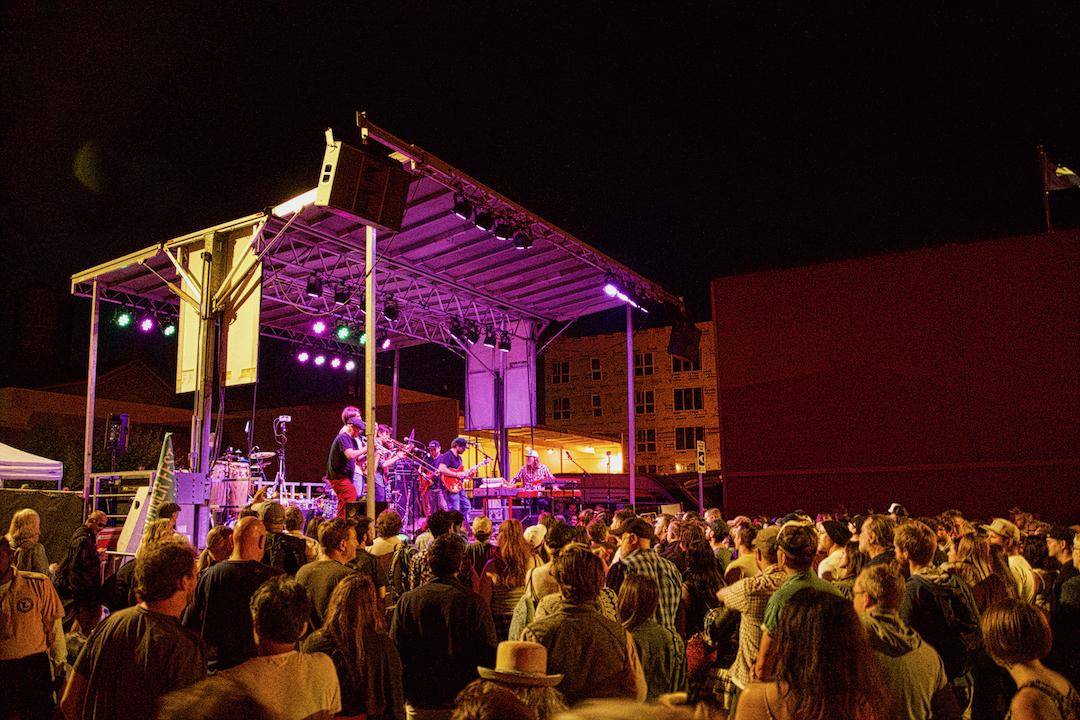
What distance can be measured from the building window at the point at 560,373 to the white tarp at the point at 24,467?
118 feet

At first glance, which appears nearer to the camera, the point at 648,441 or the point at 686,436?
the point at 686,436

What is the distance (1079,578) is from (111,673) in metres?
5.45

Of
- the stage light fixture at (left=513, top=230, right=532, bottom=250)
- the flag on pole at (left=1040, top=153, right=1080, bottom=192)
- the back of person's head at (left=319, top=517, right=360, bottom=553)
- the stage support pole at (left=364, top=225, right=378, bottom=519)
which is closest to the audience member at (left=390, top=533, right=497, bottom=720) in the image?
the back of person's head at (left=319, top=517, right=360, bottom=553)

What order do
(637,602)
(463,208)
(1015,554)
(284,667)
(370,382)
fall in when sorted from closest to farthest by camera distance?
(284,667), (637,602), (1015,554), (370,382), (463,208)

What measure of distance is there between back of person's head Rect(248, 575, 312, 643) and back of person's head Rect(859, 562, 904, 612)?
92.5 inches

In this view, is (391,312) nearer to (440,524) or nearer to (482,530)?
(482,530)

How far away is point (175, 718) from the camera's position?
3.66ft

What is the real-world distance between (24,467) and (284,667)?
12.6 meters

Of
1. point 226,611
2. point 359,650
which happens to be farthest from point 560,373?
point 359,650

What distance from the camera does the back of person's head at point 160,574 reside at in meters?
2.91

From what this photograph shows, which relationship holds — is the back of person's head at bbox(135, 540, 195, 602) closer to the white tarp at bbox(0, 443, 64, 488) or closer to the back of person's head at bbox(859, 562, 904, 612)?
the back of person's head at bbox(859, 562, 904, 612)

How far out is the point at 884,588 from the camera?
305cm

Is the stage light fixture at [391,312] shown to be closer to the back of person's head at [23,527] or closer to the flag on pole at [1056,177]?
the back of person's head at [23,527]

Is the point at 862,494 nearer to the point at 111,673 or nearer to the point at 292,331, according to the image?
the point at 292,331
